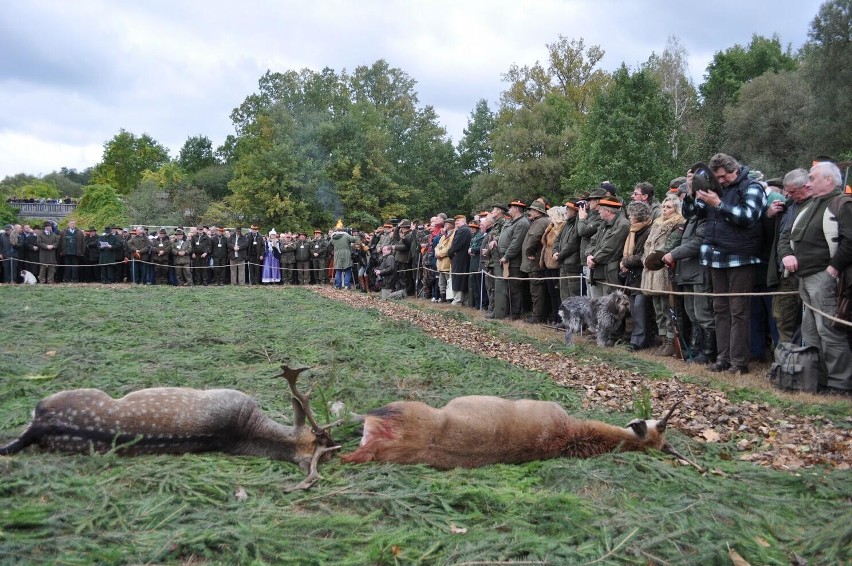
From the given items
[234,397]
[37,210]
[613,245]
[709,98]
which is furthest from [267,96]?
[234,397]

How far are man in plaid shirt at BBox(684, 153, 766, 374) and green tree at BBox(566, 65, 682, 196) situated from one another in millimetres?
28966

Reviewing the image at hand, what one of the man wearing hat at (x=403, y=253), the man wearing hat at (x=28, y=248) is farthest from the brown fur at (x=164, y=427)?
the man wearing hat at (x=28, y=248)

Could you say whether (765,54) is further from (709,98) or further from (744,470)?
(744,470)

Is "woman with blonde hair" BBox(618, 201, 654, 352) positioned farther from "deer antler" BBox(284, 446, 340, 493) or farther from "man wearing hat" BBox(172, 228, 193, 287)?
"man wearing hat" BBox(172, 228, 193, 287)

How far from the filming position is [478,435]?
14.2 ft

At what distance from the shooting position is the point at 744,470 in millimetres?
4594

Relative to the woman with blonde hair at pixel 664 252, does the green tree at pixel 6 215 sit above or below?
above

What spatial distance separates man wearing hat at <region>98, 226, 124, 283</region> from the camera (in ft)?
80.7

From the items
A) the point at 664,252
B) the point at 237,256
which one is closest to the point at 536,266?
the point at 664,252

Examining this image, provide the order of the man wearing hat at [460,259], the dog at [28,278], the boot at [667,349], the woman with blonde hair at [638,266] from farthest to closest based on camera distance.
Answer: the dog at [28,278]
the man wearing hat at [460,259]
the woman with blonde hair at [638,266]
the boot at [667,349]

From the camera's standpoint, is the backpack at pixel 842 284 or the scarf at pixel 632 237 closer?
the backpack at pixel 842 284

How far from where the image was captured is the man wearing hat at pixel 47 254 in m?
23.7

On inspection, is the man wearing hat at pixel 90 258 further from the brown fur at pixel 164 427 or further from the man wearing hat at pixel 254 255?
the brown fur at pixel 164 427

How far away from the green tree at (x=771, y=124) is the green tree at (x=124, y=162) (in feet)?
202
